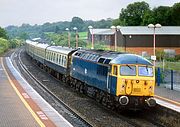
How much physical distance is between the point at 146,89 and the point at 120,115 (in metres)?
1.85

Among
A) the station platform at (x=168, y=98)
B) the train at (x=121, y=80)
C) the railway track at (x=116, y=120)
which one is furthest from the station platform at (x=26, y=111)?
the station platform at (x=168, y=98)

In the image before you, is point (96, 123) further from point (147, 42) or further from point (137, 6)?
point (137, 6)


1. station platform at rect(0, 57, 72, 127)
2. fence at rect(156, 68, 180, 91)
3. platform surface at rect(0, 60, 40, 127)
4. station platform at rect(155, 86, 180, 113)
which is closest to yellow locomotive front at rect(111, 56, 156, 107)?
station platform at rect(155, 86, 180, 113)

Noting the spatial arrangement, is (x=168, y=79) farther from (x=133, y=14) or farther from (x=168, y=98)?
(x=133, y=14)

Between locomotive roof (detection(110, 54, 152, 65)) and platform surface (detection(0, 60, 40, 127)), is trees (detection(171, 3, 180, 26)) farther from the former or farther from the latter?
locomotive roof (detection(110, 54, 152, 65))

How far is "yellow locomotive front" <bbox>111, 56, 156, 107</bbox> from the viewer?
20.1m

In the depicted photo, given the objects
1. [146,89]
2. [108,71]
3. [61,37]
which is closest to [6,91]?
[108,71]

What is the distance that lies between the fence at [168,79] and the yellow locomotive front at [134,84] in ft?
21.5

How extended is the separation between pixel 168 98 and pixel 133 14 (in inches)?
3789

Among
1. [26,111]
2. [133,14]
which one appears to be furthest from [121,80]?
[133,14]

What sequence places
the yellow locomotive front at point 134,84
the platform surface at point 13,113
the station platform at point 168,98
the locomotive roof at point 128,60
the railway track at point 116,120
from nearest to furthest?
the platform surface at point 13,113 < the railway track at point 116,120 < the yellow locomotive front at point 134,84 < the station platform at point 168,98 < the locomotive roof at point 128,60

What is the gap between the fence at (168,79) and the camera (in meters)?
26.9

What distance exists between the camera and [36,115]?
18688 mm

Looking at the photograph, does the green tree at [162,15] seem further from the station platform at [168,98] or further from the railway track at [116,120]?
the railway track at [116,120]
